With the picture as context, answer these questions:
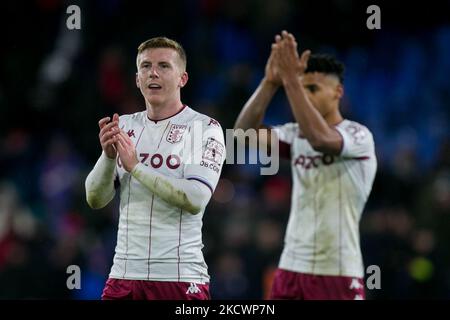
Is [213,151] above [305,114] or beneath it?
beneath

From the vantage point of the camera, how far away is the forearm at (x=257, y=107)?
7102 millimetres

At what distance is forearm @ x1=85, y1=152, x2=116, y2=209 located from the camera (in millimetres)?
5402

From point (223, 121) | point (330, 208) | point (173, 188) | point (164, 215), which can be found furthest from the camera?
point (223, 121)

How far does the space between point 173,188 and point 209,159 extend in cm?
32

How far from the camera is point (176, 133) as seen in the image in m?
5.53

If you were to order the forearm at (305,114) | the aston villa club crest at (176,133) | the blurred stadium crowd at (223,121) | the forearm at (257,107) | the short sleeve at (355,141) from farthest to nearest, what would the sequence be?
the blurred stadium crowd at (223,121)
the forearm at (257,107)
the short sleeve at (355,141)
the forearm at (305,114)
the aston villa club crest at (176,133)

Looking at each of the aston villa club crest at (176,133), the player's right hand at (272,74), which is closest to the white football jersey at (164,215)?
the aston villa club crest at (176,133)

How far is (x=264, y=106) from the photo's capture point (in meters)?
7.14

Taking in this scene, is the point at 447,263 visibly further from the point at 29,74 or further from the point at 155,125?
the point at 29,74

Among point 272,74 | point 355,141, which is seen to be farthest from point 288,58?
point 355,141

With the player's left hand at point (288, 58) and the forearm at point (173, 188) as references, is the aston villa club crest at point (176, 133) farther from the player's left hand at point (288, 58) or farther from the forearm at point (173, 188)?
the player's left hand at point (288, 58)

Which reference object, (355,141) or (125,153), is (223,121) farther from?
(125,153)

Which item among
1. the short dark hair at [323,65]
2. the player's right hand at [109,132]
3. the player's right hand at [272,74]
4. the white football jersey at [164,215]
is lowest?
the white football jersey at [164,215]

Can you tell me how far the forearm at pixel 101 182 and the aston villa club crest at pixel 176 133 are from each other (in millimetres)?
356
